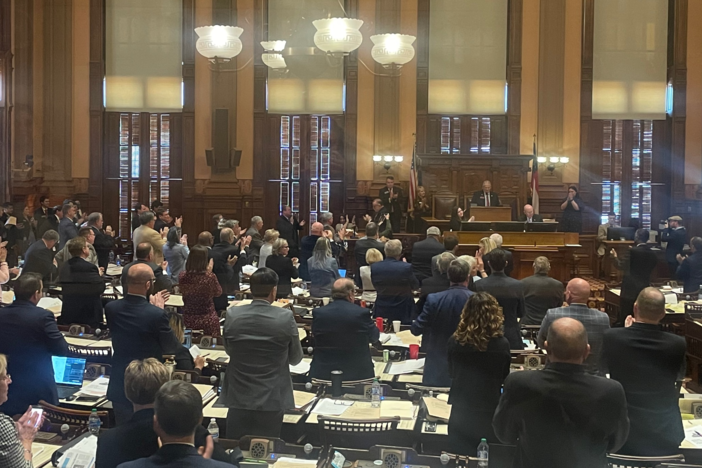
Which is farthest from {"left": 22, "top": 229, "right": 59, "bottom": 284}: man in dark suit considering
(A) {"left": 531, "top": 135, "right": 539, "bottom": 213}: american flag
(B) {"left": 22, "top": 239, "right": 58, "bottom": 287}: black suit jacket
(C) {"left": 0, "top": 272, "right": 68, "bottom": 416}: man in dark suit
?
(A) {"left": 531, "top": 135, "right": 539, "bottom": 213}: american flag

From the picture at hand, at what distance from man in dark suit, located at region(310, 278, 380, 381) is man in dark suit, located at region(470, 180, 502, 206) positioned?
987cm

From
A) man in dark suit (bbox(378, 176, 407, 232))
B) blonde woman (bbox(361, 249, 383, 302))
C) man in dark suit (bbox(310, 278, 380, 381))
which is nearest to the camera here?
man in dark suit (bbox(310, 278, 380, 381))

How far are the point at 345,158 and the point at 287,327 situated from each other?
41.2 ft

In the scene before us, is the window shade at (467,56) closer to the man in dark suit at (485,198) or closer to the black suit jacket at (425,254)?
the man in dark suit at (485,198)

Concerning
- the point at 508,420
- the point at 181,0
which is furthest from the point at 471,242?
the point at 508,420

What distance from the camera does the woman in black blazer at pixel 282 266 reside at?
876 cm

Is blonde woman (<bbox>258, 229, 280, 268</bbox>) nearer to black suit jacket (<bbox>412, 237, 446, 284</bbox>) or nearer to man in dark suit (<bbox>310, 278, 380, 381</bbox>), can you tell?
black suit jacket (<bbox>412, 237, 446, 284</bbox>)

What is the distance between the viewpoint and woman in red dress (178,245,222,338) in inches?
270

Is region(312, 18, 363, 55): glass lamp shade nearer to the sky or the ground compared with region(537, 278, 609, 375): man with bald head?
nearer to the sky

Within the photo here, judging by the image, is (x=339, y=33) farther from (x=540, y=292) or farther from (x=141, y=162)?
(x=141, y=162)

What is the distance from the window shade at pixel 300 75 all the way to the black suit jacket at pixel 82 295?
33.3 ft

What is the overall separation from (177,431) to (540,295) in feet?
16.3

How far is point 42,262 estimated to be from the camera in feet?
28.9

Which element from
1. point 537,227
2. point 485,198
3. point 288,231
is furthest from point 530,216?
point 288,231
